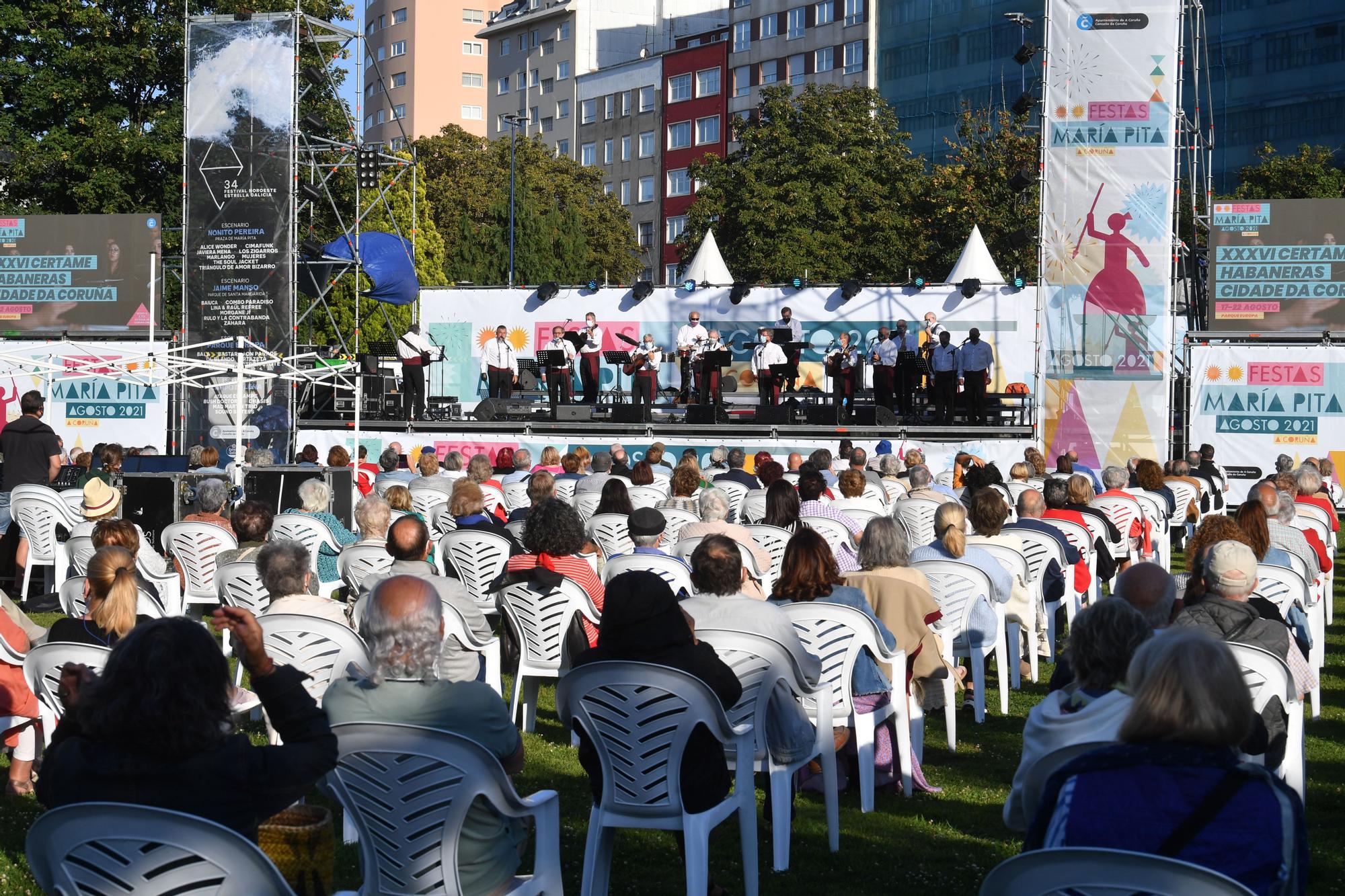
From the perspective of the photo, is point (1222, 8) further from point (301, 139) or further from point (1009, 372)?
point (301, 139)

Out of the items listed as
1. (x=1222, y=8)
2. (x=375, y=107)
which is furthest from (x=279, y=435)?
(x=375, y=107)

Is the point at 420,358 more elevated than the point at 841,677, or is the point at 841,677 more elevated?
the point at 420,358

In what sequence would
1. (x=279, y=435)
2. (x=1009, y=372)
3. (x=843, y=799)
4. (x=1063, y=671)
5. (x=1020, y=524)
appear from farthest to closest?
1. (x=1009, y=372)
2. (x=279, y=435)
3. (x=1020, y=524)
4. (x=843, y=799)
5. (x=1063, y=671)

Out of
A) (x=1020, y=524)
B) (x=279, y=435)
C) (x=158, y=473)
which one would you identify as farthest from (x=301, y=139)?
(x=1020, y=524)

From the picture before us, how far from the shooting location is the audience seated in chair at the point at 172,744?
9.36 ft

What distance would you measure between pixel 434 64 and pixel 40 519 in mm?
87474

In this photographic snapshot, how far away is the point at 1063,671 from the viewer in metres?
4.22

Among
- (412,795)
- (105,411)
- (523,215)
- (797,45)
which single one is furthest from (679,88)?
(412,795)

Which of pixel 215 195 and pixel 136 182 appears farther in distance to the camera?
pixel 136 182

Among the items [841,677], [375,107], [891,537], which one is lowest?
[841,677]

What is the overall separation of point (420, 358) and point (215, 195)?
3.63m

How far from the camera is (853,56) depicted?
6231cm

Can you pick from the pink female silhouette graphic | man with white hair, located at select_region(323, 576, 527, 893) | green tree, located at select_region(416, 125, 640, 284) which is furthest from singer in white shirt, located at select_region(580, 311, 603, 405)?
green tree, located at select_region(416, 125, 640, 284)

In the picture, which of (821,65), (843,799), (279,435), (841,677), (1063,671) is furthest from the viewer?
(821,65)
